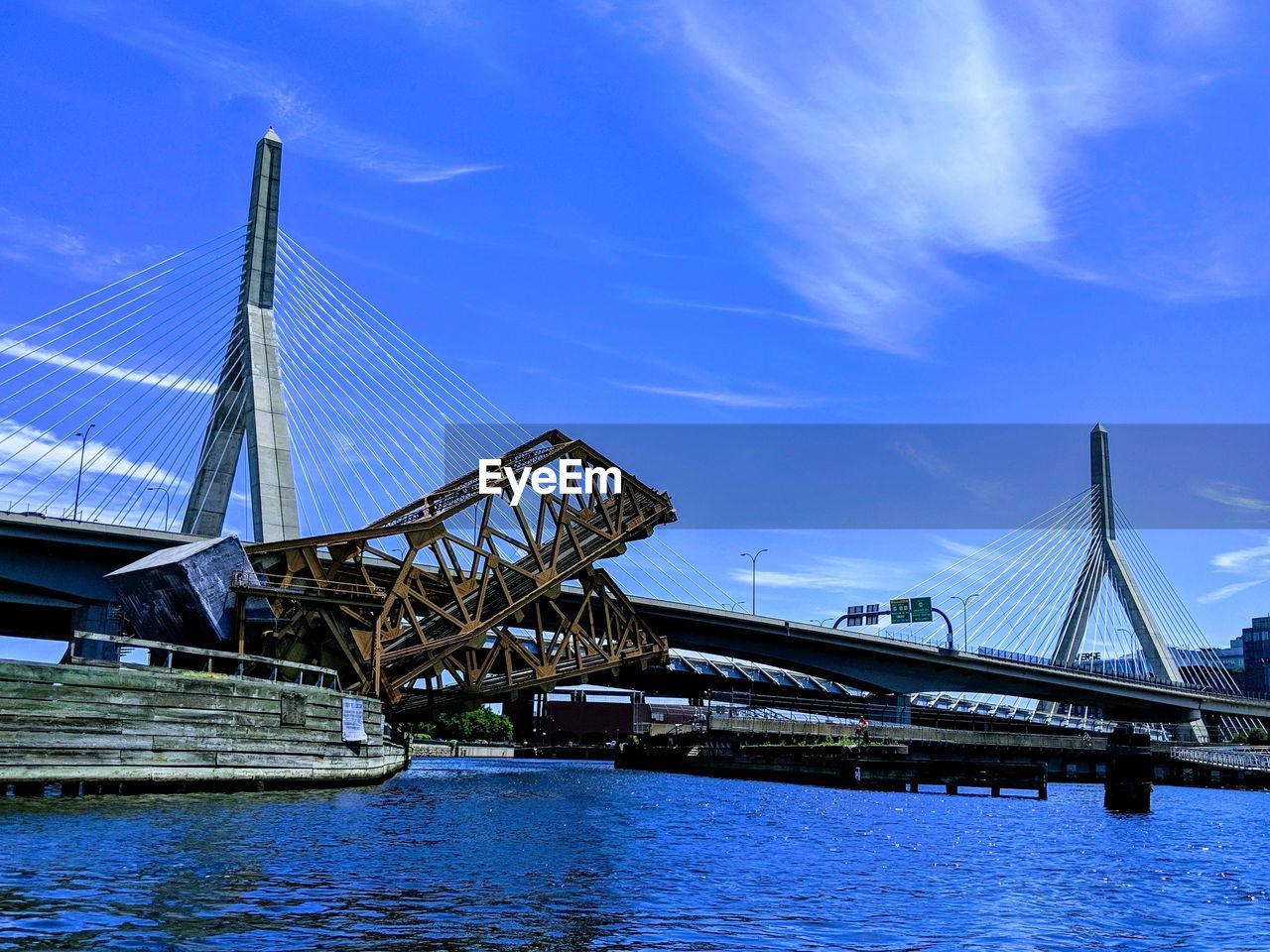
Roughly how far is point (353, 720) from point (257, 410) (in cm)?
2362

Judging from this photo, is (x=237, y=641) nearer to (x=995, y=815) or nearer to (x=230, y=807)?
(x=230, y=807)

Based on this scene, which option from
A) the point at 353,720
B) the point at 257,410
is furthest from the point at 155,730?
the point at 257,410

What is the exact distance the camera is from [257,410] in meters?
59.8

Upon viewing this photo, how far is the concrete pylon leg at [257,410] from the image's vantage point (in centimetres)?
5903

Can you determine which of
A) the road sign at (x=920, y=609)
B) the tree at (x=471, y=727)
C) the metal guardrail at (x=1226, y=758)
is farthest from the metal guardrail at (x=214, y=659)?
the tree at (x=471, y=727)

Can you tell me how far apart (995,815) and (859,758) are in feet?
59.6

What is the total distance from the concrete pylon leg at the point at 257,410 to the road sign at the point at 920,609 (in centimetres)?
8589

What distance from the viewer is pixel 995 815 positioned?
43750mm

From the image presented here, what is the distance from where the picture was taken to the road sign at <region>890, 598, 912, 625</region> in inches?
5123

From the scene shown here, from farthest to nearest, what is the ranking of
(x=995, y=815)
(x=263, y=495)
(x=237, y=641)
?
1. (x=263, y=495)
2. (x=237, y=641)
3. (x=995, y=815)

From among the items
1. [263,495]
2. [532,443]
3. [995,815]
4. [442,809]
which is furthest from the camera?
[532,443]

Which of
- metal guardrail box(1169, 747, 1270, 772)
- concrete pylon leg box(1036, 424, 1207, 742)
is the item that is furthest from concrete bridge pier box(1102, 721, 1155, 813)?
concrete pylon leg box(1036, 424, 1207, 742)

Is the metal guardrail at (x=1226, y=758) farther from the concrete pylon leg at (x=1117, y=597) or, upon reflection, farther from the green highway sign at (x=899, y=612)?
the green highway sign at (x=899, y=612)

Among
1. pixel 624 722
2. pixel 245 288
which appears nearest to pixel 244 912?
pixel 245 288
